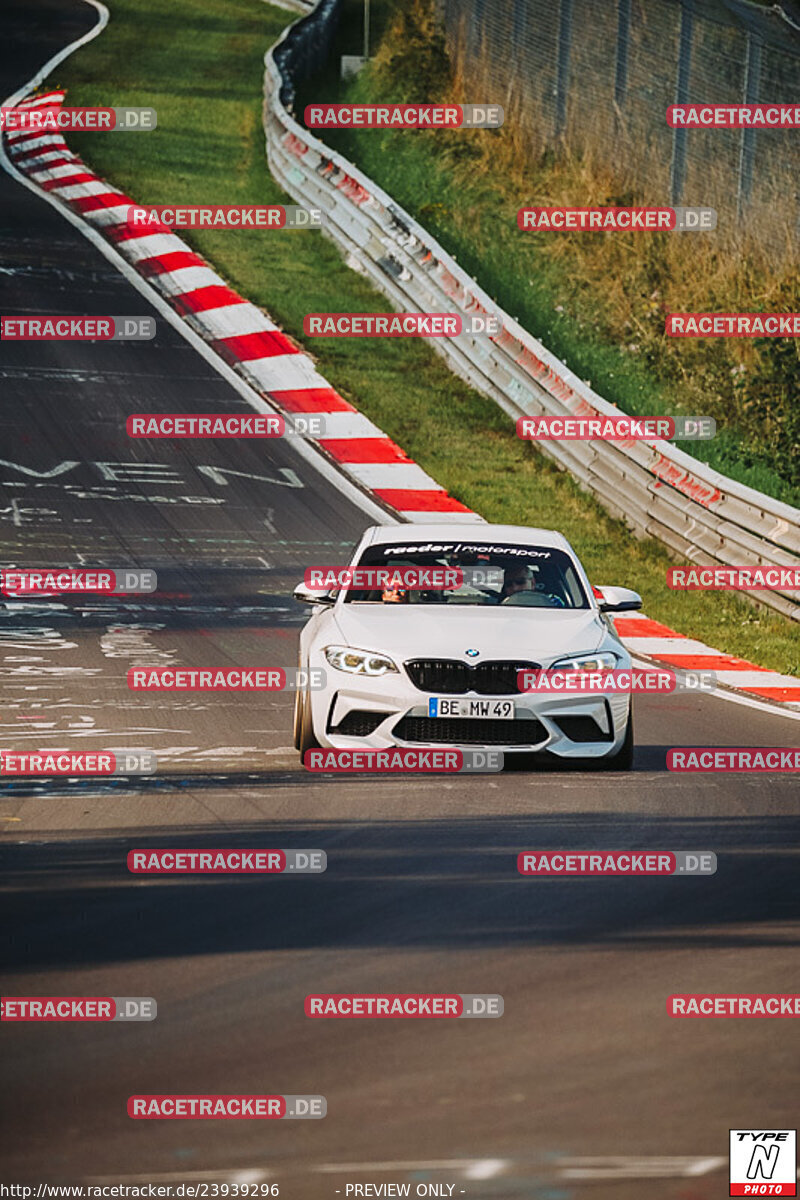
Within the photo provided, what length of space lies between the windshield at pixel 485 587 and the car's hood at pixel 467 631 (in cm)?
28

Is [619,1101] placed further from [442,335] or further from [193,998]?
[442,335]

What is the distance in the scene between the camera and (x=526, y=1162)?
17.0 feet

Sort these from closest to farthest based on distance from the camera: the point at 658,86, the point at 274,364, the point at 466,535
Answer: the point at 466,535
the point at 274,364
the point at 658,86

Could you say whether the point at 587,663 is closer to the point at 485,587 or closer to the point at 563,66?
→ the point at 485,587

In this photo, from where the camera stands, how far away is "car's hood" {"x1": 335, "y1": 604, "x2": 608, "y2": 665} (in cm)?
1106

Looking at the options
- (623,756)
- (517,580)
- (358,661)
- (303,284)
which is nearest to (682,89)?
(303,284)

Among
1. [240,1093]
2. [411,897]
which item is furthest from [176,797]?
[240,1093]

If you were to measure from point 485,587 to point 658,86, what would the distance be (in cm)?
1514

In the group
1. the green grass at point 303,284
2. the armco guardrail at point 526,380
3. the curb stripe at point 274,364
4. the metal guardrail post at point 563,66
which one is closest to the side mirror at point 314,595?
the curb stripe at point 274,364

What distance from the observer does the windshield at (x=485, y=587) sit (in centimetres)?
1209

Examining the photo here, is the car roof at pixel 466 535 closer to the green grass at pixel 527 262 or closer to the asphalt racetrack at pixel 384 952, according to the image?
the asphalt racetrack at pixel 384 952

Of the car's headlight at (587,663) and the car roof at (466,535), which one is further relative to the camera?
the car roof at (466,535)

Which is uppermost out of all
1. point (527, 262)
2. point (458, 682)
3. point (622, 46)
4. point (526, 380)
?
point (622, 46)

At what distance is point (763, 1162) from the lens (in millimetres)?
5180
